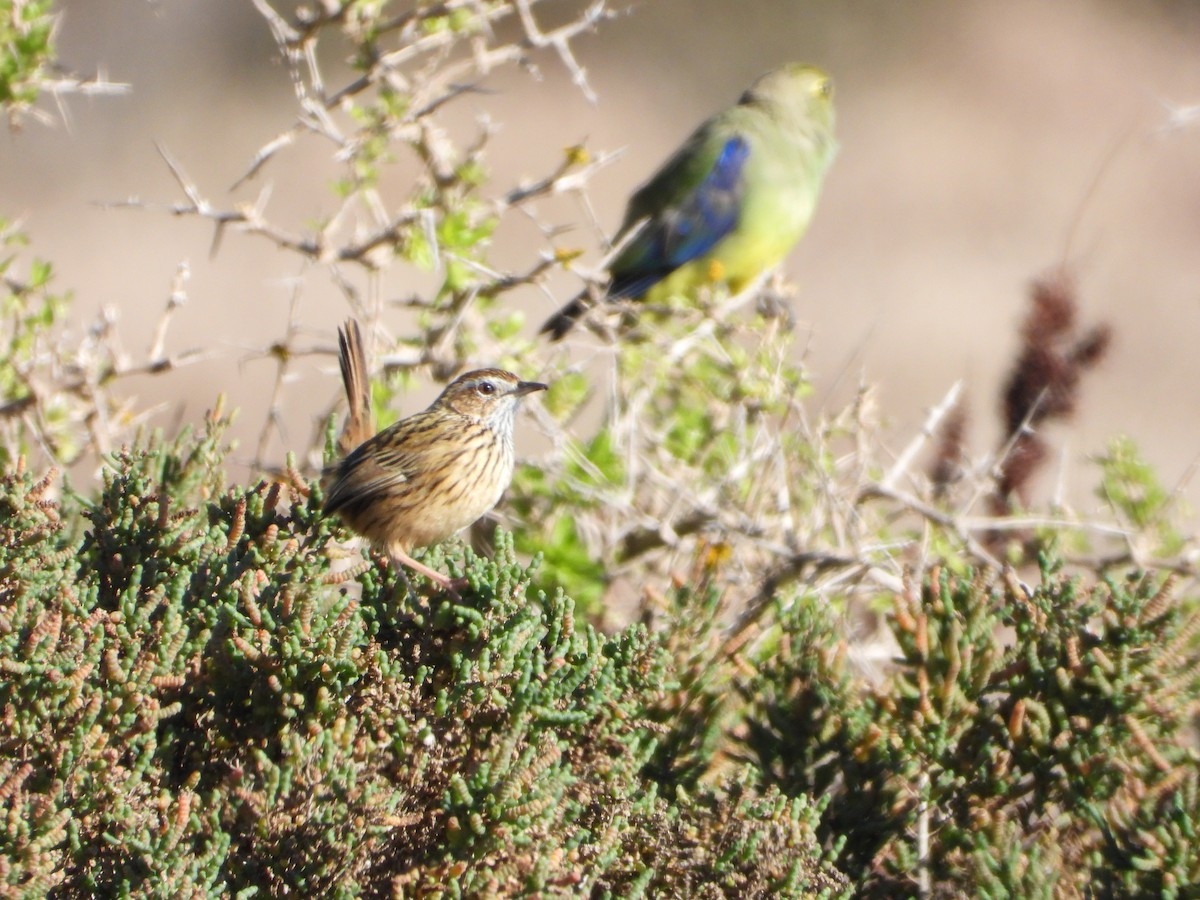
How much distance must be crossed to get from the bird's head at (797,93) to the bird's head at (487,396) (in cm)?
394

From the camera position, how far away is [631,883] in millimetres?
2709

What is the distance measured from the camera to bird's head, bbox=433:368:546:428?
4578 millimetres

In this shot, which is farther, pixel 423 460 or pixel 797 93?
pixel 797 93

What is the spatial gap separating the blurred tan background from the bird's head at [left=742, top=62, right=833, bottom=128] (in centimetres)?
307

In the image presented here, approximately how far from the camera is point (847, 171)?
14781mm

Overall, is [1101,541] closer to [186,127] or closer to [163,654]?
[163,654]

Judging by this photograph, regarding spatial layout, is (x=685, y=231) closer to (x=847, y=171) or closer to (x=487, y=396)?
(x=487, y=396)

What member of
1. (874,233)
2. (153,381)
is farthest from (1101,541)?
(874,233)

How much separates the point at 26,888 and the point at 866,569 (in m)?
2.34

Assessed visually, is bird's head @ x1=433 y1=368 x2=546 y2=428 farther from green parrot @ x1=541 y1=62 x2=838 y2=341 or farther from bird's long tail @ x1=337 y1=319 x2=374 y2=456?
green parrot @ x1=541 y1=62 x2=838 y2=341

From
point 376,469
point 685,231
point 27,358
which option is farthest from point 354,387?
point 685,231

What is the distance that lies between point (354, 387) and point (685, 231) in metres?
3.14

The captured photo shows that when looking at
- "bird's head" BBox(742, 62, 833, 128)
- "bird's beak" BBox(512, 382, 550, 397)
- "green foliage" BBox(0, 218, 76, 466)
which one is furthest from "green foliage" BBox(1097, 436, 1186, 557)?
"bird's head" BBox(742, 62, 833, 128)

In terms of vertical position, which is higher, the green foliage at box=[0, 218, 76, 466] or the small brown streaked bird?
the green foliage at box=[0, 218, 76, 466]
